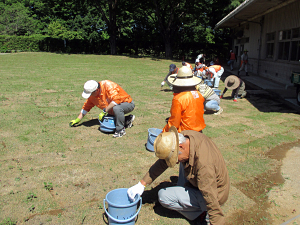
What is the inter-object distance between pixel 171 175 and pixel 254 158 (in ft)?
6.11

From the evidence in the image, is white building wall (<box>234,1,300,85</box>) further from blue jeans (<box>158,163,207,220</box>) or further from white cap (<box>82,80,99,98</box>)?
blue jeans (<box>158,163,207,220</box>)

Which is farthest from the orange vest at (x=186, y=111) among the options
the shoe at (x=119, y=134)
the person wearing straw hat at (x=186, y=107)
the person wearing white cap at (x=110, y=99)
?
the shoe at (x=119, y=134)

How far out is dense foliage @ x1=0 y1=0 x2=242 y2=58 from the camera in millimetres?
29875

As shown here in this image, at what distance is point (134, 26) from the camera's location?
123 feet

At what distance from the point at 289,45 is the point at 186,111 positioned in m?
12.6

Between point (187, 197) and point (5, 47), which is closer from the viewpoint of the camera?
point (187, 197)

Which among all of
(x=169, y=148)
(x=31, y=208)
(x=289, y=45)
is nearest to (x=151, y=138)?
(x=31, y=208)

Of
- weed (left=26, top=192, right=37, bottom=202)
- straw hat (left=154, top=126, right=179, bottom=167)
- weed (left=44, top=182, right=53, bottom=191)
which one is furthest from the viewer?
weed (left=44, top=182, right=53, bottom=191)

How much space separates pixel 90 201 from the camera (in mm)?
3660

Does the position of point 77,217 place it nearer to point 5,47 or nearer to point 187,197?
point 187,197

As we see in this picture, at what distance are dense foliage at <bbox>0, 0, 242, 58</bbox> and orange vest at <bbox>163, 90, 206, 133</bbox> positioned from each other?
25.9m

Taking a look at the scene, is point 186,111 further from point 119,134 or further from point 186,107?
point 119,134

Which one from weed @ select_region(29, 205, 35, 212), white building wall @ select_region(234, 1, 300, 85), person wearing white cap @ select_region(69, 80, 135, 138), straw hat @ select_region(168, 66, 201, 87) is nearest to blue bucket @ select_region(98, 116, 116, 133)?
person wearing white cap @ select_region(69, 80, 135, 138)

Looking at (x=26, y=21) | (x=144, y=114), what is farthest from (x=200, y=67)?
(x=26, y=21)
